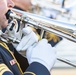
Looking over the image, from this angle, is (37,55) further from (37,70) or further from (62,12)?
(62,12)

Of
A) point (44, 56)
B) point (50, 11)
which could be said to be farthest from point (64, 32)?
point (50, 11)

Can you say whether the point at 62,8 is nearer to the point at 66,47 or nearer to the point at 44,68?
the point at 66,47

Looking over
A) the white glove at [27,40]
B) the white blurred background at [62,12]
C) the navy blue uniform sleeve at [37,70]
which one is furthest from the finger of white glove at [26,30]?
the white blurred background at [62,12]

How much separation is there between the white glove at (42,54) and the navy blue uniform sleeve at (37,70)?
2 centimetres

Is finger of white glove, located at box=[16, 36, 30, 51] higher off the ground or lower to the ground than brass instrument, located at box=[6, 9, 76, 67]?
lower

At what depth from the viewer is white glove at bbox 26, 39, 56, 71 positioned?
913mm

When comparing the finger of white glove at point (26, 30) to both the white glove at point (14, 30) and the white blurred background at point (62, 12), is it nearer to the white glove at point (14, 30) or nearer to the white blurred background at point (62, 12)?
the white glove at point (14, 30)

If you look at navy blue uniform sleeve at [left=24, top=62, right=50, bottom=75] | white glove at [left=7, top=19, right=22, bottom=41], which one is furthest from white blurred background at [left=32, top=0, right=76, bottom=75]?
navy blue uniform sleeve at [left=24, top=62, right=50, bottom=75]

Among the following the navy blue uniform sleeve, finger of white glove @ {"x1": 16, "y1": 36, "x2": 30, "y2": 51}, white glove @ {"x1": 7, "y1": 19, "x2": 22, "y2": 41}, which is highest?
white glove @ {"x1": 7, "y1": 19, "x2": 22, "y2": 41}

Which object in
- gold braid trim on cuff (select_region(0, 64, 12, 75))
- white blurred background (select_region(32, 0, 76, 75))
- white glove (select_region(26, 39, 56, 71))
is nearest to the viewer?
gold braid trim on cuff (select_region(0, 64, 12, 75))

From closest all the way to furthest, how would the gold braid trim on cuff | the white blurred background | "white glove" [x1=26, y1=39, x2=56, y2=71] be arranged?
1. the gold braid trim on cuff
2. "white glove" [x1=26, y1=39, x2=56, y2=71]
3. the white blurred background

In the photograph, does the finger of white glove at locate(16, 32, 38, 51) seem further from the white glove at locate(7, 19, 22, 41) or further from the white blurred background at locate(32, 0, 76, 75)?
the white blurred background at locate(32, 0, 76, 75)

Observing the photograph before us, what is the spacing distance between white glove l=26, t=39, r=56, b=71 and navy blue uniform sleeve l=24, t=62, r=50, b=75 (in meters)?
0.02

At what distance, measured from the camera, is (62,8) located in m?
2.25
